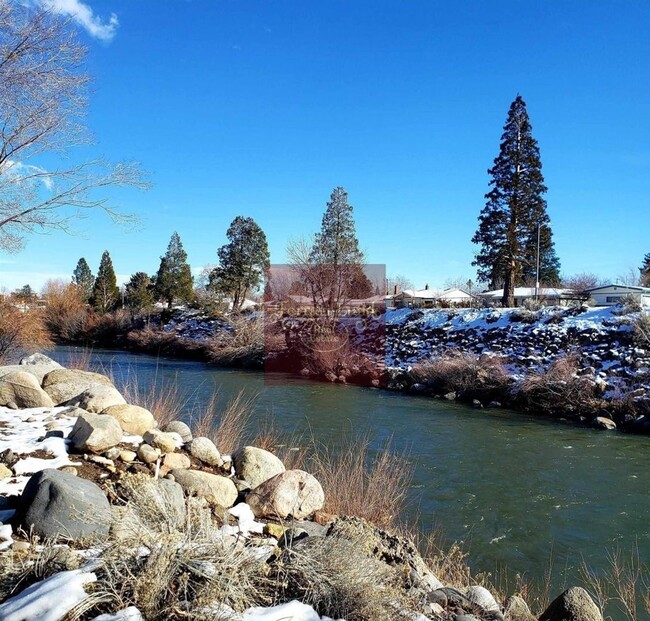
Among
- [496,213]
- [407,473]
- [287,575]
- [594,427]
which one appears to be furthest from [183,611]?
[496,213]

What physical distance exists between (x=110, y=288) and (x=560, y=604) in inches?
2177

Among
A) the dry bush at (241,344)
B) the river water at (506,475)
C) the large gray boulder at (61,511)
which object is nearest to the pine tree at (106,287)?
the dry bush at (241,344)

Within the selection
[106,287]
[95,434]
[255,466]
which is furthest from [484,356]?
[106,287]

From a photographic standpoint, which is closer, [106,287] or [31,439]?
[31,439]

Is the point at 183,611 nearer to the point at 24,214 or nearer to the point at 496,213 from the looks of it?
the point at 24,214

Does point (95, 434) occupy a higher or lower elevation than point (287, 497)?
higher

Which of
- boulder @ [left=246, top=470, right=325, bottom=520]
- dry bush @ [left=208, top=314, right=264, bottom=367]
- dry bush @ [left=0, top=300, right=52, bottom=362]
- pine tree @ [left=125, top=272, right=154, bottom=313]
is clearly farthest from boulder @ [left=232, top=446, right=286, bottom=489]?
pine tree @ [left=125, top=272, right=154, bottom=313]

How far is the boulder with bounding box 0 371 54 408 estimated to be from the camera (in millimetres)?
6785

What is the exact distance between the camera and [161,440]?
560 centimetres

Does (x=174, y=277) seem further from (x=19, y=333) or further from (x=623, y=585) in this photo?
(x=623, y=585)

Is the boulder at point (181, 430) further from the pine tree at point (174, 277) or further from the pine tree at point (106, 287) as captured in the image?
the pine tree at point (106, 287)

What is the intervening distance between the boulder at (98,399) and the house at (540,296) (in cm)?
2895

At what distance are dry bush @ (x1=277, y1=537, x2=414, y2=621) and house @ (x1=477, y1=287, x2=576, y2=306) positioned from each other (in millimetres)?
30880

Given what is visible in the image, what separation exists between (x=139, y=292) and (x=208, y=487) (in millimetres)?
45888
